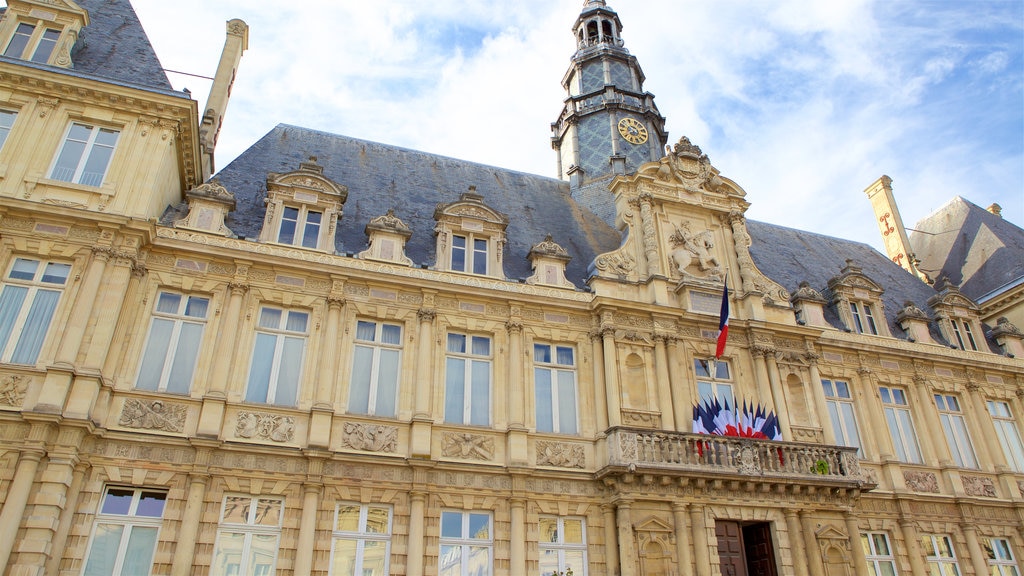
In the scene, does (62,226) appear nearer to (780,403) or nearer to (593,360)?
(593,360)

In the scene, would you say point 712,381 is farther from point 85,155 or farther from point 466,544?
point 85,155

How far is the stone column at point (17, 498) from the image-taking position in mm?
11305

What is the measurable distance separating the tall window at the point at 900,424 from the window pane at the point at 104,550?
18378mm

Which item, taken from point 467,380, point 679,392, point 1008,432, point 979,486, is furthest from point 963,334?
point 467,380

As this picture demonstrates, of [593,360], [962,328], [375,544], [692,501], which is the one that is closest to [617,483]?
[692,501]

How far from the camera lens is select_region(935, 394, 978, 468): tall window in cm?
1997

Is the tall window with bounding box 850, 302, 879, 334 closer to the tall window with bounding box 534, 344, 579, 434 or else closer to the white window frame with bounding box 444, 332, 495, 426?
the tall window with bounding box 534, 344, 579, 434

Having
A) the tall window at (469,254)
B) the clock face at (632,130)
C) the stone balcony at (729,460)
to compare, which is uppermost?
the clock face at (632,130)

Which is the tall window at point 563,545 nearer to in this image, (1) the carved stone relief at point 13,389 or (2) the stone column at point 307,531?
(2) the stone column at point 307,531

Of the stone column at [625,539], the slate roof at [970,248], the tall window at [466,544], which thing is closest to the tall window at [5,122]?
the tall window at [466,544]

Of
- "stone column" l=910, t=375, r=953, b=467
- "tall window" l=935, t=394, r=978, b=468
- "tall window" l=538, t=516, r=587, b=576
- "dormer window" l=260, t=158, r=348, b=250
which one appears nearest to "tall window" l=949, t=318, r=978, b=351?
"tall window" l=935, t=394, r=978, b=468

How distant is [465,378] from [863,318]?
501 inches

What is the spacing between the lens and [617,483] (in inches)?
603

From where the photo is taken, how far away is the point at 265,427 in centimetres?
1416
